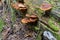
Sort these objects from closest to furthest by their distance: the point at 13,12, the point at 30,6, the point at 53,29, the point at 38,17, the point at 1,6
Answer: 1. the point at 53,29
2. the point at 38,17
3. the point at 30,6
4. the point at 13,12
5. the point at 1,6

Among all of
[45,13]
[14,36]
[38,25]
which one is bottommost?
[14,36]

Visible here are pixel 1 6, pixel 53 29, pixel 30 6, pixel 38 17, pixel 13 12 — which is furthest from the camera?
pixel 1 6

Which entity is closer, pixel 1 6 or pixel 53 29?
pixel 53 29

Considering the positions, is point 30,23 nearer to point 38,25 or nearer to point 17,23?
point 38,25

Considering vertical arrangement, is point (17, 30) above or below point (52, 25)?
below

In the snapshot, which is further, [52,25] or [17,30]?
[17,30]

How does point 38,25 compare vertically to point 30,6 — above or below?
below

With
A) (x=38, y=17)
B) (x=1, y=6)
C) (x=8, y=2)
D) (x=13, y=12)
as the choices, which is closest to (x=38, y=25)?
(x=38, y=17)

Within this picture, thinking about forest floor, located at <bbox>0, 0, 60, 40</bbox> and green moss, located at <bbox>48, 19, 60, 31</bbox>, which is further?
forest floor, located at <bbox>0, 0, 60, 40</bbox>

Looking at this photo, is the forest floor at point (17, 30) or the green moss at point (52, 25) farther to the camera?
the forest floor at point (17, 30)

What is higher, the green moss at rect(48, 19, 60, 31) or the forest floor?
the green moss at rect(48, 19, 60, 31)

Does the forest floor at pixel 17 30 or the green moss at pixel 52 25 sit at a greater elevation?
the green moss at pixel 52 25
